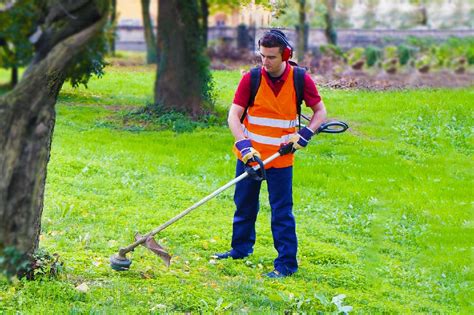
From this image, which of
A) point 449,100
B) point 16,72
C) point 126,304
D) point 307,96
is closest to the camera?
point 16,72

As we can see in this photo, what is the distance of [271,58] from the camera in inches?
224

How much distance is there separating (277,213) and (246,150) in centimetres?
59

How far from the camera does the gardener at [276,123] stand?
18.7 feet

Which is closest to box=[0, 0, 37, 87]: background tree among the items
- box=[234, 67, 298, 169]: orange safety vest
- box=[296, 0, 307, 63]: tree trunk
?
box=[234, 67, 298, 169]: orange safety vest

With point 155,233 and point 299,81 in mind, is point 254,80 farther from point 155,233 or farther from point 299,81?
point 155,233

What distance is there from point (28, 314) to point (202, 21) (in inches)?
321

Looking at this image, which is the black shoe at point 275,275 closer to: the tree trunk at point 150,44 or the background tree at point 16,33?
the background tree at point 16,33

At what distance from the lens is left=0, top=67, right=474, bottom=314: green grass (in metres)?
5.49

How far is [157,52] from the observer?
471 inches

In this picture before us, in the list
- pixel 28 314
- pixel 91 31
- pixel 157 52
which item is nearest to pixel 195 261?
pixel 28 314

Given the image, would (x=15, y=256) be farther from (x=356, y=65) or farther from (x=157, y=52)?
(x=356, y=65)

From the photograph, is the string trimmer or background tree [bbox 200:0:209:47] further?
background tree [bbox 200:0:209:47]

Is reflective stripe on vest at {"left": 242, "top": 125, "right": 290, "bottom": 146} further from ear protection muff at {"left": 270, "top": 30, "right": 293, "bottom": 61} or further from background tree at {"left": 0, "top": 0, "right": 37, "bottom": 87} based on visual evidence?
background tree at {"left": 0, "top": 0, "right": 37, "bottom": 87}

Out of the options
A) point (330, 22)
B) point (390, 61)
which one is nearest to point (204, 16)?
point (390, 61)
